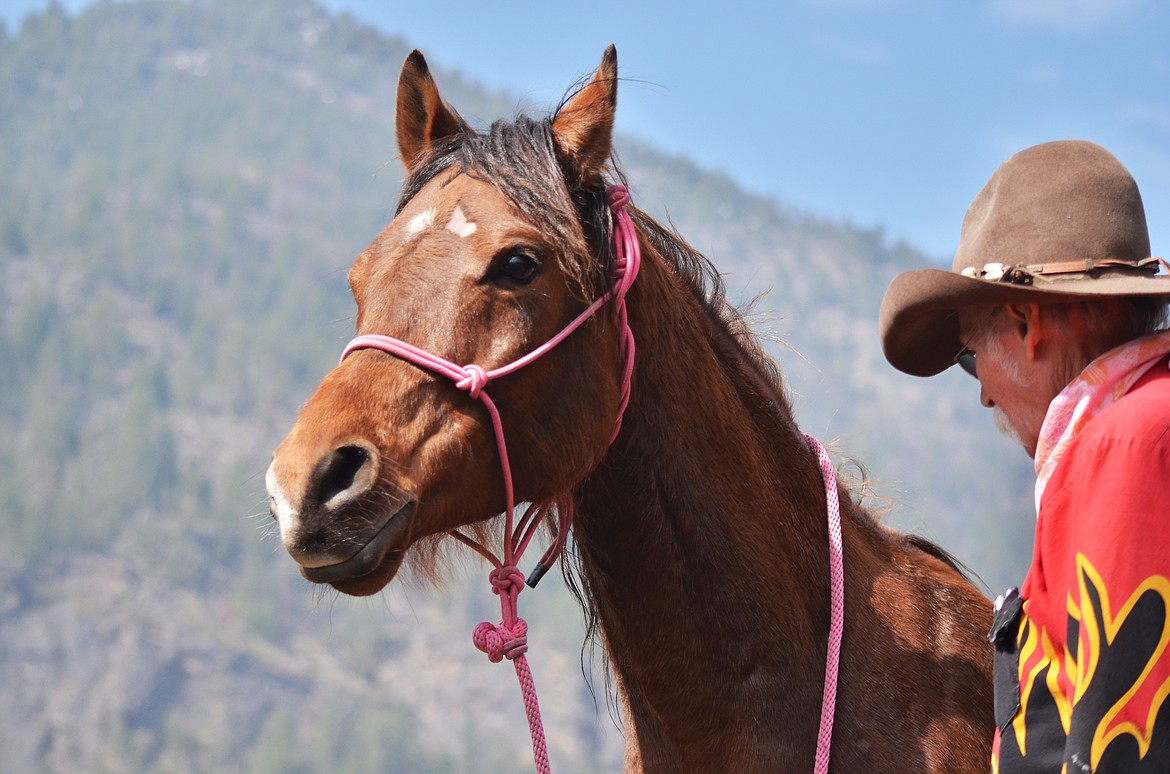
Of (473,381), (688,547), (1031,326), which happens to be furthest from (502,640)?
(1031,326)

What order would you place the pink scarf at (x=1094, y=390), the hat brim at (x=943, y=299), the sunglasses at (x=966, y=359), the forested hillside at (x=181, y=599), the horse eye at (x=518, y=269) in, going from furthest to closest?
1. the forested hillside at (x=181, y=599)
2. the sunglasses at (x=966, y=359)
3. the horse eye at (x=518, y=269)
4. the hat brim at (x=943, y=299)
5. the pink scarf at (x=1094, y=390)

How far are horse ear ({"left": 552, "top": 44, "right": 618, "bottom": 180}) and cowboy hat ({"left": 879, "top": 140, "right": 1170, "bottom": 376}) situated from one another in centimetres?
97

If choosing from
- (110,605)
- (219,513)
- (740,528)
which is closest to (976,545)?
(219,513)

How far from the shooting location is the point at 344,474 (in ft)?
10.1

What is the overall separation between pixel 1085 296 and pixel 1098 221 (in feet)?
0.76

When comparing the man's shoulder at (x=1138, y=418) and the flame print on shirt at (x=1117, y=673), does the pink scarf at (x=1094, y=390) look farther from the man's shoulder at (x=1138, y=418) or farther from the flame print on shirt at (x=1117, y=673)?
the flame print on shirt at (x=1117, y=673)

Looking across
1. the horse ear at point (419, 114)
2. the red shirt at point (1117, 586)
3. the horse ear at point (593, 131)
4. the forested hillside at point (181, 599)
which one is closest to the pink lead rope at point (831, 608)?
the red shirt at point (1117, 586)

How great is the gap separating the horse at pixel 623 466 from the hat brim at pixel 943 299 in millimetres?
523

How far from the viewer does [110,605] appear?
421ft

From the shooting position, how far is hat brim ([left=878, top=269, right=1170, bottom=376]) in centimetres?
288

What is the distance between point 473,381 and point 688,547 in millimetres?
830

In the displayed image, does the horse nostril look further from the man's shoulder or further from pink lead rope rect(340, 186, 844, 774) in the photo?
the man's shoulder

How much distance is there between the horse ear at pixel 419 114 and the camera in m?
4.07

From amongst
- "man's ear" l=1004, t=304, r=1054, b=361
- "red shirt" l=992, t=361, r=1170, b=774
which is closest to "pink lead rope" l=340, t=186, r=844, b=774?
"man's ear" l=1004, t=304, r=1054, b=361
